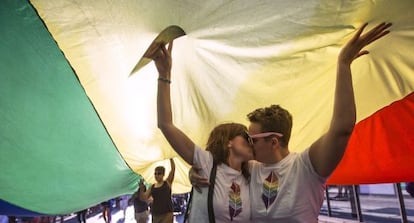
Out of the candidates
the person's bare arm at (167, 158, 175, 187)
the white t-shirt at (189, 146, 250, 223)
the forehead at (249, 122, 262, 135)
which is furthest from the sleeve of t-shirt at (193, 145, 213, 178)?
the person's bare arm at (167, 158, 175, 187)

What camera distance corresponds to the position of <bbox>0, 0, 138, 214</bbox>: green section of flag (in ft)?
3.96

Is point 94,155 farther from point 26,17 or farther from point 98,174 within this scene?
point 26,17

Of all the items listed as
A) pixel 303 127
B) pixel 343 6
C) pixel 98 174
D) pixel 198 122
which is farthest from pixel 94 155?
pixel 343 6

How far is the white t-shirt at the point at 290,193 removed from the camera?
0.91 m

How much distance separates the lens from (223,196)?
101 centimetres

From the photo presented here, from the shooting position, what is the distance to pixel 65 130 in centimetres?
148

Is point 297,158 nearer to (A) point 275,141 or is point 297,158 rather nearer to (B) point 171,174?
(A) point 275,141

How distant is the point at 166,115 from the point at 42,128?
2.10 feet

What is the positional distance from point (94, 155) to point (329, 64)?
1.21 meters

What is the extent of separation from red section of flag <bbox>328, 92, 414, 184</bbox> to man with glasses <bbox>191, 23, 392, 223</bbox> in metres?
0.80

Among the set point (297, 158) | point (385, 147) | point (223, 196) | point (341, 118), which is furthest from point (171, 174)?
point (341, 118)

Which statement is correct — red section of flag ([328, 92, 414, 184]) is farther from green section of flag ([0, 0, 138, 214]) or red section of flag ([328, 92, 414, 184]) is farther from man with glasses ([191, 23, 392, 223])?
green section of flag ([0, 0, 138, 214])

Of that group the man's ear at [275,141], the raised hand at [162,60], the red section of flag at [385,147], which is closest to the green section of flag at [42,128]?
the raised hand at [162,60]

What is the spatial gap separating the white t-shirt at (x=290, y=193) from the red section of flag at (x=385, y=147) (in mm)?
839
